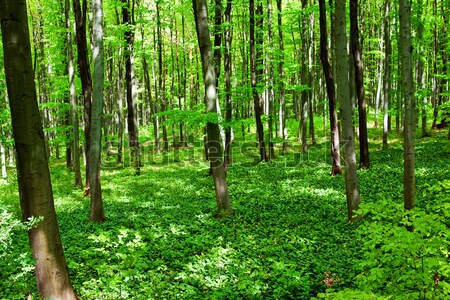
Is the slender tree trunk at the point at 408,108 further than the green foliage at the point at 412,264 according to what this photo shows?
Yes

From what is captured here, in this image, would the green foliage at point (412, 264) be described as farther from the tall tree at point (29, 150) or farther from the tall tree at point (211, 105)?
the tall tree at point (211, 105)

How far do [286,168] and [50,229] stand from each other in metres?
15.4

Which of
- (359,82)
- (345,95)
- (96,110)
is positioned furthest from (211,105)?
(359,82)

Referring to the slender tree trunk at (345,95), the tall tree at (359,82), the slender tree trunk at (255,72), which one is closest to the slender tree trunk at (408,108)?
the slender tree trunk at (345,95)

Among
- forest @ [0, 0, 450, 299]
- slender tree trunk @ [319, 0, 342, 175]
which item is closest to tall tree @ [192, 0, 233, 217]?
forest @ [0, 0, 450, 299]

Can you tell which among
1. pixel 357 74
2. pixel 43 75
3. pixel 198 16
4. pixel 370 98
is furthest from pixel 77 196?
pixel 370 98

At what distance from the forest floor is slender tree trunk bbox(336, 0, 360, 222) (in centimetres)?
123

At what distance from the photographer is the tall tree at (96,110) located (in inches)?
387

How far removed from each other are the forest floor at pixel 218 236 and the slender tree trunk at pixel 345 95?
123 cm

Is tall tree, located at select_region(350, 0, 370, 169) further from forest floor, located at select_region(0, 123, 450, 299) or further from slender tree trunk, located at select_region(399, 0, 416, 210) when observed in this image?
slender tree trunk, located at select_region(399, 0, 416, 210)

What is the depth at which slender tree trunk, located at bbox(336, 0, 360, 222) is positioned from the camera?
27.4 feet

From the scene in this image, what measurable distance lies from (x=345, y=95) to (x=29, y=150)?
7.36 meters

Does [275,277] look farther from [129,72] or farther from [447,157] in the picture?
[129,72]

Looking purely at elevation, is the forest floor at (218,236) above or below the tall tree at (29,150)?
below
